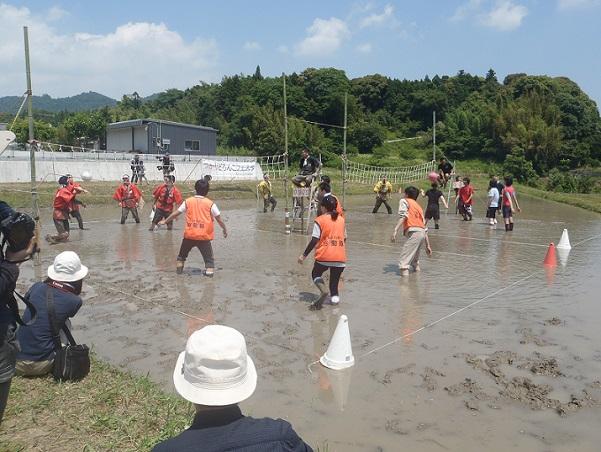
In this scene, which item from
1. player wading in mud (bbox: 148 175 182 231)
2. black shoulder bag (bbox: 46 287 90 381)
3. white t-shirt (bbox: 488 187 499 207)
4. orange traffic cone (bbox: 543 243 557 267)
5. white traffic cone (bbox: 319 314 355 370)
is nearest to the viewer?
black shoulder bag (bbox: 46 287 90 381)

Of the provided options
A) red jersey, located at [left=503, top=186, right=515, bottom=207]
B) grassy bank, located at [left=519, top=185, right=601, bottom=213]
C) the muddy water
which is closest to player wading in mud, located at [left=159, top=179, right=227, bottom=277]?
the muddy water

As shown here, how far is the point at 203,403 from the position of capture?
2031mm

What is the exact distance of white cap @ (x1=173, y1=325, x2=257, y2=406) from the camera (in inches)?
80.2

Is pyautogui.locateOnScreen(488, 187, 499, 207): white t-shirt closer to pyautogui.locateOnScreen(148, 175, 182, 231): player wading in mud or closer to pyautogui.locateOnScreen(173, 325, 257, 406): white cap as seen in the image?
pyautogui.locateOnScreen(148, 175, 182, 231): player wading in mud

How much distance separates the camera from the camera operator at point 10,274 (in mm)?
3266

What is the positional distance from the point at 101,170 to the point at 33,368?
83.1 ft

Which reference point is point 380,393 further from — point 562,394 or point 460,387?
point 562,394

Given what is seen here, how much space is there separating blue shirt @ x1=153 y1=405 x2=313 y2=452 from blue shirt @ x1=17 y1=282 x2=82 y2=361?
310cm

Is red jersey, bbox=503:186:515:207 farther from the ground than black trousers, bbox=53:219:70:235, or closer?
farther from the ground

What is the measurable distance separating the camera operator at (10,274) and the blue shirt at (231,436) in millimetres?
1804

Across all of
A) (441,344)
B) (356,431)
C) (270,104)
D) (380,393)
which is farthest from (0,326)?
(270,104)

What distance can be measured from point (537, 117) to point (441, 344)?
54006 mm

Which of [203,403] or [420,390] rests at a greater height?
[203,403]

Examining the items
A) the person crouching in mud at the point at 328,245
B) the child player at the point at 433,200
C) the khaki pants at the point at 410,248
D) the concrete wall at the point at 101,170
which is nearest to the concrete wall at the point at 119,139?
the concrete wall at the point at 101,170
